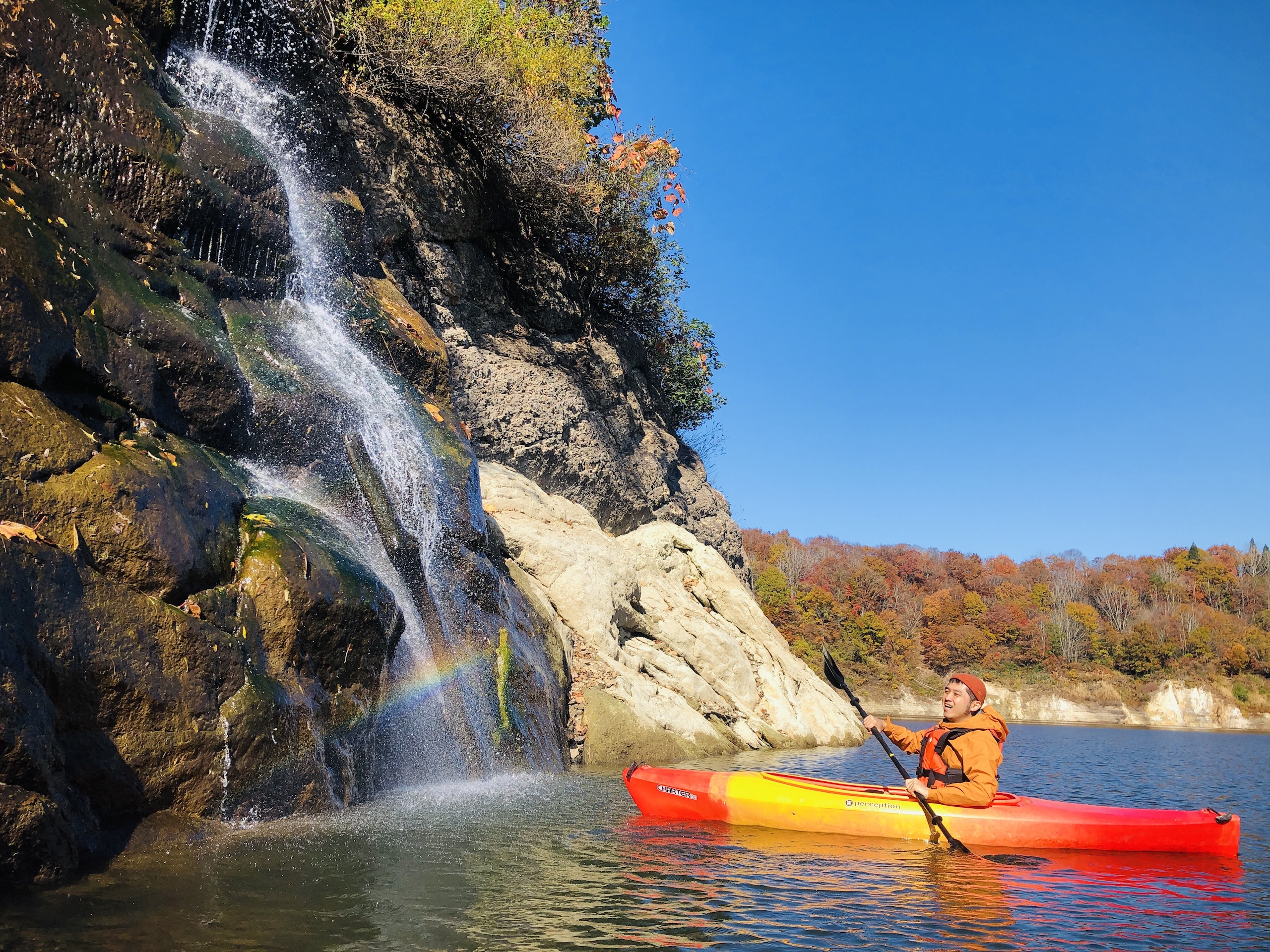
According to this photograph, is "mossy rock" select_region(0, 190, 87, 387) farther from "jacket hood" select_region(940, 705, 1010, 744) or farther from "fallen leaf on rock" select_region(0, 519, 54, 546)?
"jacket hood" select_region(940, 705, 1010, 744)

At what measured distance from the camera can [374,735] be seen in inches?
328

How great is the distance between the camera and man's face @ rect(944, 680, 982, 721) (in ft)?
26.3

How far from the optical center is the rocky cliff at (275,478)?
572cm

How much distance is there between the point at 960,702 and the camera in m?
8.05

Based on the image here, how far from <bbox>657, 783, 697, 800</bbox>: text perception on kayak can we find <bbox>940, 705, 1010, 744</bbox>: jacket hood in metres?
2.62

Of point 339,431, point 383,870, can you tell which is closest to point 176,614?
point 383,870

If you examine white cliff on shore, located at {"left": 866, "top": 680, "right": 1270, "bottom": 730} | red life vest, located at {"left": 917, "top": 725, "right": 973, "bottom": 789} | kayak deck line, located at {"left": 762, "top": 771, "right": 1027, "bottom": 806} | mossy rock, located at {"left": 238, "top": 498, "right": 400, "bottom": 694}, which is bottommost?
white cliff on shore, located at {"left": 866, "top": 680, "right": 1270, "bottom": 730}

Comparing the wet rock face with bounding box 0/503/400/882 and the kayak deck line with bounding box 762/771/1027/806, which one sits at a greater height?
the wet rock face with bounding box 0/503/400/882

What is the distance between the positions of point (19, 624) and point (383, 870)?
2.64 meters

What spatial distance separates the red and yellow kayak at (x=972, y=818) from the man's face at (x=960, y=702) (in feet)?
2.67

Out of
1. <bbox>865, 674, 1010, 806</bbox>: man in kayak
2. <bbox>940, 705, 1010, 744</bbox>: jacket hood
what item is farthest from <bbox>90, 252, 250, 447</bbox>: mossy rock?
<bbox>940, 705, 1010, 744</bbox>: jacket hood

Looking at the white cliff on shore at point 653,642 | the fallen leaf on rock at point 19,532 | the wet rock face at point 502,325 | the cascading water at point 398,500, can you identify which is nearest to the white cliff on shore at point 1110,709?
the white cliff on shore at point 653,642

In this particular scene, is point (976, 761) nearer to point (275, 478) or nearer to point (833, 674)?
point (833, 674)

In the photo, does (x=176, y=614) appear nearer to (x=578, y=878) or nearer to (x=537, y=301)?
(x=578, y=878)
